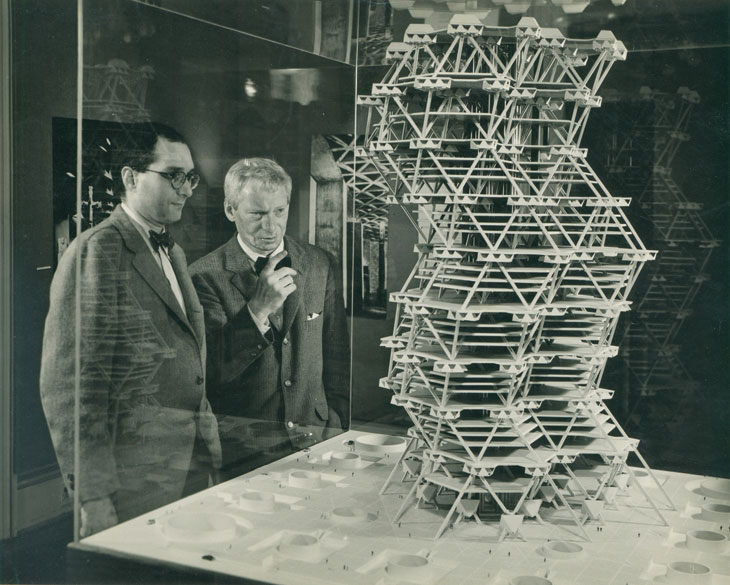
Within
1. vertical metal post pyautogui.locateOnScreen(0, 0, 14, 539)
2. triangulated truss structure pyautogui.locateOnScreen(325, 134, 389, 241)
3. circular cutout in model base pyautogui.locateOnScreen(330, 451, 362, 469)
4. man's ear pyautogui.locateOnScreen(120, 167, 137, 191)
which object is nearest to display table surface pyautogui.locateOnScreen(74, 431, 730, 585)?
circular cutout in model base pyautogui.locateOnScreen(330, 451, 362, 469)

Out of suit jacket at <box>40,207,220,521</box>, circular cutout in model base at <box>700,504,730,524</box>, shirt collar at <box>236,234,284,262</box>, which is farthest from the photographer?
shirt collar at <box>236,234,284,262</box>

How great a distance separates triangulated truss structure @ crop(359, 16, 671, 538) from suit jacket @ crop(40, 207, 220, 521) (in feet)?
11.6

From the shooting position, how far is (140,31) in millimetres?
15000

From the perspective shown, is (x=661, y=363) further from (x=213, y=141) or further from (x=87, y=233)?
(x=87, y=233)

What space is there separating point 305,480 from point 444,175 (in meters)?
6.10

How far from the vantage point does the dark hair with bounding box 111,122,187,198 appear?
14.9 metres

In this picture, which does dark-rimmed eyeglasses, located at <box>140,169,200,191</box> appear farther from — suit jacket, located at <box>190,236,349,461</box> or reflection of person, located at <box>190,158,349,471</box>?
suit jacket, located at <box>190,236,349,461</box>

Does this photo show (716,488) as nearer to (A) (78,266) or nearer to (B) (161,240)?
(B) (161,240)

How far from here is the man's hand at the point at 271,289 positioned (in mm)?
19125

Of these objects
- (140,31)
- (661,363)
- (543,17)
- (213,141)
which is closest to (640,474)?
(661,363)

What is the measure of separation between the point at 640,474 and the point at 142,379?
8.86 m

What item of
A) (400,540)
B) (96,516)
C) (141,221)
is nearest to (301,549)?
(400,540)

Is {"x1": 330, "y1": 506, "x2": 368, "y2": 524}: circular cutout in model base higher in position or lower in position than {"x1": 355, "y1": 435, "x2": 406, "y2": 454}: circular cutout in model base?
higher

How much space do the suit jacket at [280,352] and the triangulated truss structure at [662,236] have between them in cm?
627
